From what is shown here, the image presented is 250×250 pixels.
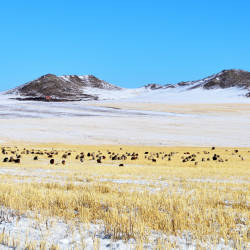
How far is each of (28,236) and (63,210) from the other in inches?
85.6

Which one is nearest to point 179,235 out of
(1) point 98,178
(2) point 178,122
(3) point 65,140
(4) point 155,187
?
(4) point 155,187

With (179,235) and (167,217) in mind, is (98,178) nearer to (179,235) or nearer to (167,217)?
(167,217)

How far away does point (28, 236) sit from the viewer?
7.27m

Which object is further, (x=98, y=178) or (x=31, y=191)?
(x=98, y=178)

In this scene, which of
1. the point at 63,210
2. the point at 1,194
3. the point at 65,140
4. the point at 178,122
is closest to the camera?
the point at 63,210

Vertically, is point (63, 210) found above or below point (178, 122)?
below

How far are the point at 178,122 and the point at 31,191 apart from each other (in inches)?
3485

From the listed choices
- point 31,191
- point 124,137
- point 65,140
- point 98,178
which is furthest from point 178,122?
point 31,191

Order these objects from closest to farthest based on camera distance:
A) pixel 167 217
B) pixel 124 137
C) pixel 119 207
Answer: pixel 167 217, pixel 119 207, pixel 124 137

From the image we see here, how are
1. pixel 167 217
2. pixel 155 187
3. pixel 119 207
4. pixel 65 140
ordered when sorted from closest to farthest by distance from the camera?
pixel 167 217 < pixel 119 207 < pixel 155 187 < pixel 65 140

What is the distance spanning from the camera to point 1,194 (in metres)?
11.1

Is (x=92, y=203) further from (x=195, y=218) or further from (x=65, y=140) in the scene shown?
(x=65, y=140)

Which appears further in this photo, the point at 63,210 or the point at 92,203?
the point at 92,203

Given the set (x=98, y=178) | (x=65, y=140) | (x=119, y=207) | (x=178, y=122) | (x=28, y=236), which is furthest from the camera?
(x=178, y=122)
